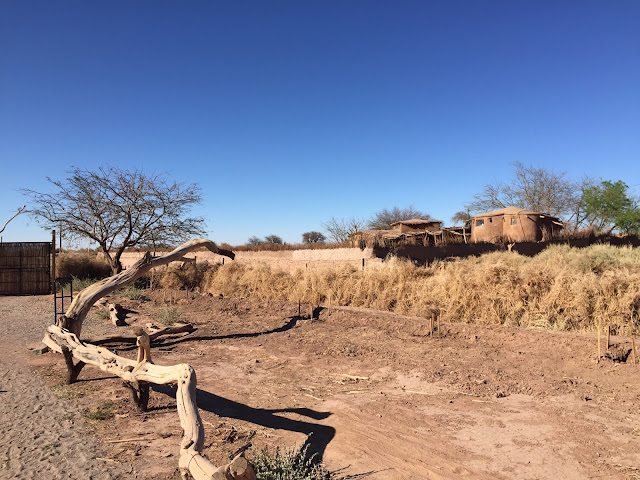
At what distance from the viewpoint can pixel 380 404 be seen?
5273 millimetres

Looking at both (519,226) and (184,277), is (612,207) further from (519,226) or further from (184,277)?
(184,277)

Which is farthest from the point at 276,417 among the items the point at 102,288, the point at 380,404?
the point at 102,288

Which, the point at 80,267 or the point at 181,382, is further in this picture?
the point at 80,267

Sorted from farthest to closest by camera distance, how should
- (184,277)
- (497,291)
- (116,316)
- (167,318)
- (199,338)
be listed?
1. (184,277)
2. (116,316)
3. (167,318)
4. (199,338)
5. (497,291)

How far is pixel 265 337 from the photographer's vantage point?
926 cm

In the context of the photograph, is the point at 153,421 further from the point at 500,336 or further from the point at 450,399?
the point at 500,336

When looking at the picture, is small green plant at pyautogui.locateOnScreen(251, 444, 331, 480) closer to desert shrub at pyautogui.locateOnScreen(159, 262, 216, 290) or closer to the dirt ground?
the dirt ground

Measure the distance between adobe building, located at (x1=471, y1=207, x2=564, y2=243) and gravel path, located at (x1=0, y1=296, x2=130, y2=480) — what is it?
17840 mm

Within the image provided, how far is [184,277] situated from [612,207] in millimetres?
28725

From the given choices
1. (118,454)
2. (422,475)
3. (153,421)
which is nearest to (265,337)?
(153,421)

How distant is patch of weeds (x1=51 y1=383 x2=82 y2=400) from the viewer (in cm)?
551

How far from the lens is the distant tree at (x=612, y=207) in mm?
27375

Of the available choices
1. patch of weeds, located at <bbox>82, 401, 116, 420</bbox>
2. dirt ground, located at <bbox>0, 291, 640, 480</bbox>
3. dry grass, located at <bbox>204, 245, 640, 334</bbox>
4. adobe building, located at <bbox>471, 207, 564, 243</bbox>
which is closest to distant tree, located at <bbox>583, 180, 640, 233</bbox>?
adobe building, located at <bbox>471, 207, 564, 243</bbox>

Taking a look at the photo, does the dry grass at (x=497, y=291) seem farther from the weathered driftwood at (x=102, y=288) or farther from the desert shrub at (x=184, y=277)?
the desert shrub at (x=184, y=277)
